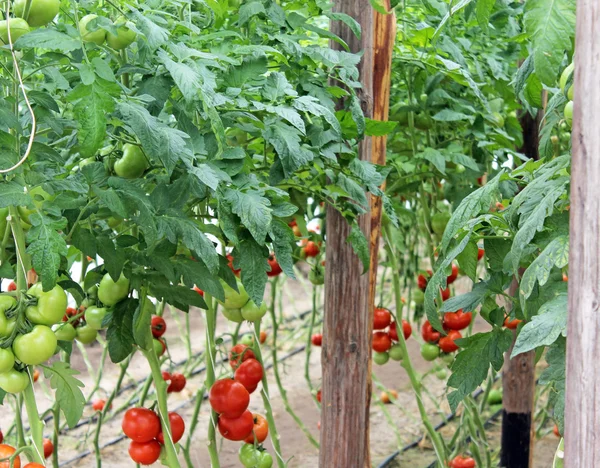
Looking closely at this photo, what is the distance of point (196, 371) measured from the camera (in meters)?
3.76

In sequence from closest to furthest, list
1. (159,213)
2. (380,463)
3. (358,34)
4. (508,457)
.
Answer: (159,213) → (358,34) → (508,457) → (380,463)

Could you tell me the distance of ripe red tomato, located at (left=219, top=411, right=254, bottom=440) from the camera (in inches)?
69.9

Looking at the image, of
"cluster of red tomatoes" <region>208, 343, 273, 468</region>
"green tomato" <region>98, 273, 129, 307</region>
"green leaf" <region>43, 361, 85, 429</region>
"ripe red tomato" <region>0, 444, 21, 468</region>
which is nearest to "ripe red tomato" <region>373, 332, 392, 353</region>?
"cluster of red tomatoes" <region>208, 343, 273, 468</region>

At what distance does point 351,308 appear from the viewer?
65.7 inches

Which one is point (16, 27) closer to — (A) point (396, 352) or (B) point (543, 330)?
(B) point (543, 330)

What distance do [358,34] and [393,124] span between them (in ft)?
0.60

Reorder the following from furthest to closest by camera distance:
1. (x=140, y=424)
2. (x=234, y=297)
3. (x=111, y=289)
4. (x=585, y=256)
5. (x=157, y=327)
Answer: (x=157, y=327)
(x=234, y=297)
(x=140, y=424)
(x=111, y=289)
(x=585, y=256)

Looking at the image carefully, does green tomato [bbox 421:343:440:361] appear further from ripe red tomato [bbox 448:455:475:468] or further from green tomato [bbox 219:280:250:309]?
green tomato [bbox 219:280:250:309]

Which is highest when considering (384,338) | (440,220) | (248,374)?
(440,220)

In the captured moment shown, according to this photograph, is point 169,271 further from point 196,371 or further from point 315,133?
point 196,371

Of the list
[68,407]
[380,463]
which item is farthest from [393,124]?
[380,463]

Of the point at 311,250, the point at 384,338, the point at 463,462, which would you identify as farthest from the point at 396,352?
the point at 311,250

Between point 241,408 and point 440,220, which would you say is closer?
point 241,408

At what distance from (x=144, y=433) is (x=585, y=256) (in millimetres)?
1012
